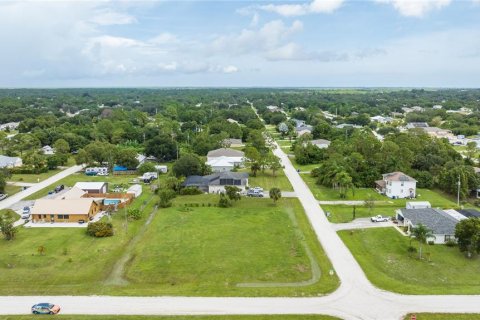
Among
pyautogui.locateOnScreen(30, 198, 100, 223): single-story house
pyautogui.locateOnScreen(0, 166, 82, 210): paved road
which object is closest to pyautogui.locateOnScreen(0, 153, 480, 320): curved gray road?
pyautogui.locateOnScreen(30, 198, 100, 223): single-story house

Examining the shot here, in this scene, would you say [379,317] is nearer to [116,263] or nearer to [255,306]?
[255,306]

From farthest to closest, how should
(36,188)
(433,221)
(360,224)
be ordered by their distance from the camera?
1. (36,188)
2. (360,224)
3. (433,221)

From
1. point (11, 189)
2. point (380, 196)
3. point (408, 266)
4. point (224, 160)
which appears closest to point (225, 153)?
point (224, 160)

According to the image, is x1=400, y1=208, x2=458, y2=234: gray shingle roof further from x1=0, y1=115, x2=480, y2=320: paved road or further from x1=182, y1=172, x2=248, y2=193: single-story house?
x1=182, y1=172, x2=248, y2=193: single-story house

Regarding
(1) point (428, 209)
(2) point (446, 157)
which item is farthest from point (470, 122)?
(1) point (428, 209)

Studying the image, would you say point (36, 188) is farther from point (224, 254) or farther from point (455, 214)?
point (455, 214)

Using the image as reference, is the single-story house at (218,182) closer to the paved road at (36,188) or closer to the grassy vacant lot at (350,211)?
the grassy vacant lot at (350,211)

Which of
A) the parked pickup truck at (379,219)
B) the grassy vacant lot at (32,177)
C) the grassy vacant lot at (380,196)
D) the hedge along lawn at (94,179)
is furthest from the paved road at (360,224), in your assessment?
the grassy vacant lot at (32,177)
